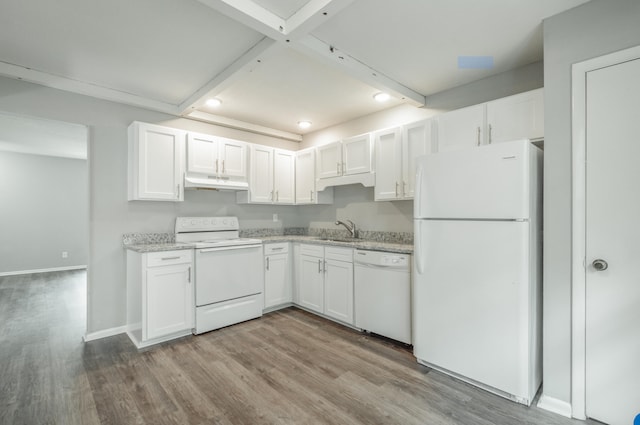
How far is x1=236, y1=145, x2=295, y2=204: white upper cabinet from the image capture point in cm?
399

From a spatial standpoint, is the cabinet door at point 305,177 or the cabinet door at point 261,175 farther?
the cabinet door at point 305,177

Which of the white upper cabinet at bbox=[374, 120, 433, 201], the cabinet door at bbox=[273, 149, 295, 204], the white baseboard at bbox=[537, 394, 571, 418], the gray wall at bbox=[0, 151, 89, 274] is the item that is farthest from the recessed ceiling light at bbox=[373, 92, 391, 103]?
the gray wall at bbox=[0, 151, 89, 274]

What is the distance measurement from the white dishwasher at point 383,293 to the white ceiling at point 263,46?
1.68 meters

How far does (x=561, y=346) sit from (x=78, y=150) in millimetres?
7673

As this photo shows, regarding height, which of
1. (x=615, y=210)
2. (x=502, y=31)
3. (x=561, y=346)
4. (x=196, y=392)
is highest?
(x=502, y=31)

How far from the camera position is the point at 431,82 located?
116 inches

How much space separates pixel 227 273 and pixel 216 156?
143 cm

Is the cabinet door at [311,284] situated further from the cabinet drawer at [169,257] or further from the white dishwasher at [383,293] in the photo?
the cabinet drawer at [169,257]

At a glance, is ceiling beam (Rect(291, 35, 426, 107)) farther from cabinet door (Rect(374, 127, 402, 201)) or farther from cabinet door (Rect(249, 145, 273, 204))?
cabinet door (Rect(249, 145, 273, 204))

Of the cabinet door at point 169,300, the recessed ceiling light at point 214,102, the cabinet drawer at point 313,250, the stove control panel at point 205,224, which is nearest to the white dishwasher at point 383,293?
the cabinet drawer at point 313,250

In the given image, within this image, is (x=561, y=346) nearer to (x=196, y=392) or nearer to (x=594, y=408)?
(x=594, y=408)

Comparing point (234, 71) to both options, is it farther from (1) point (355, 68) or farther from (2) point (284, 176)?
(2) point (284, 176)

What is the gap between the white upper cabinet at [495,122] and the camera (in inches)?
89.0

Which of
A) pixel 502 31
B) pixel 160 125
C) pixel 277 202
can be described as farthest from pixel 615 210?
pixel 160 125
